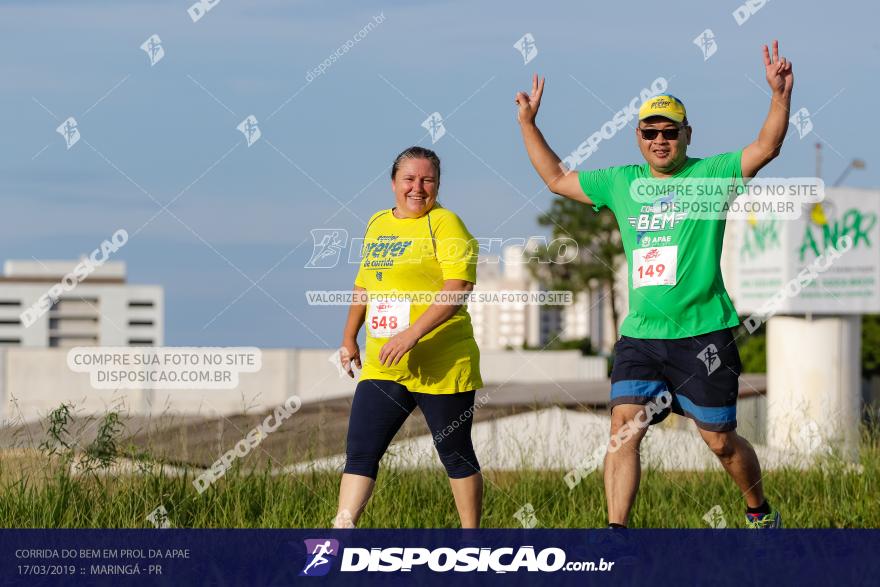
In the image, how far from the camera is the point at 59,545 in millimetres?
5711

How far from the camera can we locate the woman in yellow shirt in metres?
5.73

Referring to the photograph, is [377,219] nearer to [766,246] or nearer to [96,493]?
Answer: [96,493]

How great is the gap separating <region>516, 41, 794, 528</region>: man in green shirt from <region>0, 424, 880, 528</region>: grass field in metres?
1.24

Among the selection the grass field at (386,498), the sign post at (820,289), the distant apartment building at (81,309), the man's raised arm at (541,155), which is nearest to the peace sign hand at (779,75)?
the man's raised arm at (541,155)

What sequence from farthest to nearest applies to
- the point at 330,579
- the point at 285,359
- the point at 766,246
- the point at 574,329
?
the point at 574,329, the point at 285,359, the point at 766,246, the point at 330,579

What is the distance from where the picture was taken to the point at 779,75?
5.70 metres

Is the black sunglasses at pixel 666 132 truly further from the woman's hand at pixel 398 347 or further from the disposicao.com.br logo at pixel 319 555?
the disposicao.com.br logo at pixel 319 555

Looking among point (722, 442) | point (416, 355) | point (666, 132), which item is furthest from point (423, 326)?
Answer: point (722, 442)

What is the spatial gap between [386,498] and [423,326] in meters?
2.17

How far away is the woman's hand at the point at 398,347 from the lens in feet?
18.1

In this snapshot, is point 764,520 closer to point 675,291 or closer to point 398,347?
point 675,291

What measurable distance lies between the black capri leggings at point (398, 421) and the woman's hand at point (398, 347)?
27 centimetres

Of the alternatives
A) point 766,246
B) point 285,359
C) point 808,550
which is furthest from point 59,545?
point 285,359

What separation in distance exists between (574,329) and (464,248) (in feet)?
530
